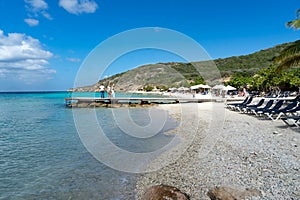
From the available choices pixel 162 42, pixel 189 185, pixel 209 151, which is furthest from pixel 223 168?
pixel 162 42

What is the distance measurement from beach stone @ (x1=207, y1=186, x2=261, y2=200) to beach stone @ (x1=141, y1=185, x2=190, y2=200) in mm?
447

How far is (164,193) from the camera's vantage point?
384 cm

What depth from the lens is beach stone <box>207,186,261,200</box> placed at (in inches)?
134

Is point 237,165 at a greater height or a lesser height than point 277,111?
lesser

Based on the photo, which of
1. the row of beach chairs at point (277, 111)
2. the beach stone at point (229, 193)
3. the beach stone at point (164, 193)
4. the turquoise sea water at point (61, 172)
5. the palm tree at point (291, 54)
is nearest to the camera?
the beach stone at point (229, 193)

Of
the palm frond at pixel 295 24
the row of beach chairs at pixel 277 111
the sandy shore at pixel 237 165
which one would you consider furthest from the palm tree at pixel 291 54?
the sandy shore at pixel 237 165

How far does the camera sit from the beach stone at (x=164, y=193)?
370 centimetres

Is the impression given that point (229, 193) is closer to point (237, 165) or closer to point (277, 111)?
point (237, 165)

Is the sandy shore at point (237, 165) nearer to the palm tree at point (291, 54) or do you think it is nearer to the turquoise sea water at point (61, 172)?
the turquoise sea water at point (61, 172)

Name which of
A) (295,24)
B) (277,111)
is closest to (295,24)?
(295,24)

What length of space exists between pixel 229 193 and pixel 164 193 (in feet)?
3.58

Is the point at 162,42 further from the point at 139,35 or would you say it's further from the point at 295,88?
the point at 295,88

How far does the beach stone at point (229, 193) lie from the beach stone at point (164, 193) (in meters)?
0.45

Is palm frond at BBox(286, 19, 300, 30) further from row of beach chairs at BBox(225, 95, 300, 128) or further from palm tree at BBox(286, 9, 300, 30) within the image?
row of beach chairs at BBox(225, 95, 300, 128)
